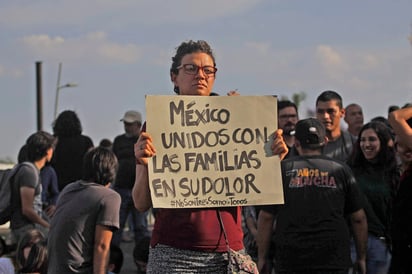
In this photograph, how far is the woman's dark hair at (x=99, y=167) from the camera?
5.51m

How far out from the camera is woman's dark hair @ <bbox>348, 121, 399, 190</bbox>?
643 centimetres

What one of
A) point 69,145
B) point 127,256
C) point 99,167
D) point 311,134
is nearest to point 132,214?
point 127,256

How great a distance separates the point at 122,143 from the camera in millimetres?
10484

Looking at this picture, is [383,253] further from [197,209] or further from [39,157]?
[39,157]

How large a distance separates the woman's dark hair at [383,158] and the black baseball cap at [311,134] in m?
0.99

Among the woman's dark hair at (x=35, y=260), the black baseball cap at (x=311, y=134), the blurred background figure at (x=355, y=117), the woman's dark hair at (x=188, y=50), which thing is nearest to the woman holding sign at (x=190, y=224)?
the woman's dark hair at (x=188, y=50)

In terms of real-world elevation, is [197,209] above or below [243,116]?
below

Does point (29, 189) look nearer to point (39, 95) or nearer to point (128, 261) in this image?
point (128, 261)

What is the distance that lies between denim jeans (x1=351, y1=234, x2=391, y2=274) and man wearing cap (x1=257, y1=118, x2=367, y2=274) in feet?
2.01

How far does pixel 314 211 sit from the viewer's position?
548 cm

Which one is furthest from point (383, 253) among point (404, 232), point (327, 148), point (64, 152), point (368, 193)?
point (64, 152)

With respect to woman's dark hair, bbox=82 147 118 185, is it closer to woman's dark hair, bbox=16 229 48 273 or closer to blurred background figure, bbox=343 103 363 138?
woman's dark hair, bbox=16 229 48 273

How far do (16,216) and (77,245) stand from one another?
2188 millimetres

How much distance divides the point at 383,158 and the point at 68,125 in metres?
3.99
